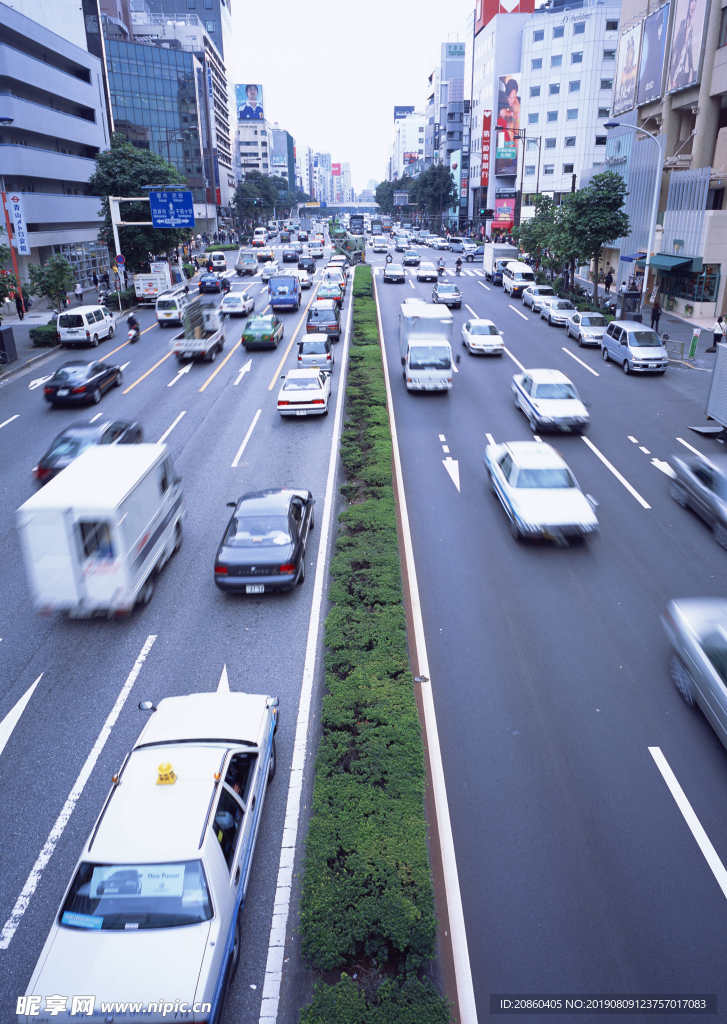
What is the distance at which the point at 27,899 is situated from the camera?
7309 mm

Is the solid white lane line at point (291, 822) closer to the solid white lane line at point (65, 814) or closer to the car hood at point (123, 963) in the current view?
the car hood at point (123, 963)

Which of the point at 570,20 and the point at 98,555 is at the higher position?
the point at 570,20

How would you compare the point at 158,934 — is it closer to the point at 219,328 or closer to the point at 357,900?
the point at 357,900

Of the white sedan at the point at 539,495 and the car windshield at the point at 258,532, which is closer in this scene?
the car windshield at the point at 258,532

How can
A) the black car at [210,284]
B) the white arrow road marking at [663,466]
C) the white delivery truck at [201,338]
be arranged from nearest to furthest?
the white arrow road marking at [663,466] < the white delivery truck at [201,338] < the black car at [210,284]

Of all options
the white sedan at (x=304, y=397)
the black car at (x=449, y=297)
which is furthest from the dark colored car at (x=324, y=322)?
the black car at (x=449, y=297)

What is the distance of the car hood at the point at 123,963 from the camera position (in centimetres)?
545

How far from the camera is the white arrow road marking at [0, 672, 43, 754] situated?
974cm

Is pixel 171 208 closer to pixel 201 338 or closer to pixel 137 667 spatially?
pixel 201 338

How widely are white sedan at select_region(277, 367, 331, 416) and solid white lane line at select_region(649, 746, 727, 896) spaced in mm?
16340

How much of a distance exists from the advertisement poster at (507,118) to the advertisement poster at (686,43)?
52015 mm

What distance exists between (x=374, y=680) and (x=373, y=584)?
2.74m

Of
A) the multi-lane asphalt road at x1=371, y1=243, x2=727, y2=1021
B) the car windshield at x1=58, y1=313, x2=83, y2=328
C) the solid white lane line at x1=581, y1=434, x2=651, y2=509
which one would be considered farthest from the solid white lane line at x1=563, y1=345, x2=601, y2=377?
the car windshield at x1=58, y1=313, x2=83, y2=328

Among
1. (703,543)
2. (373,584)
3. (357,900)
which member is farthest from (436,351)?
(357,900)
